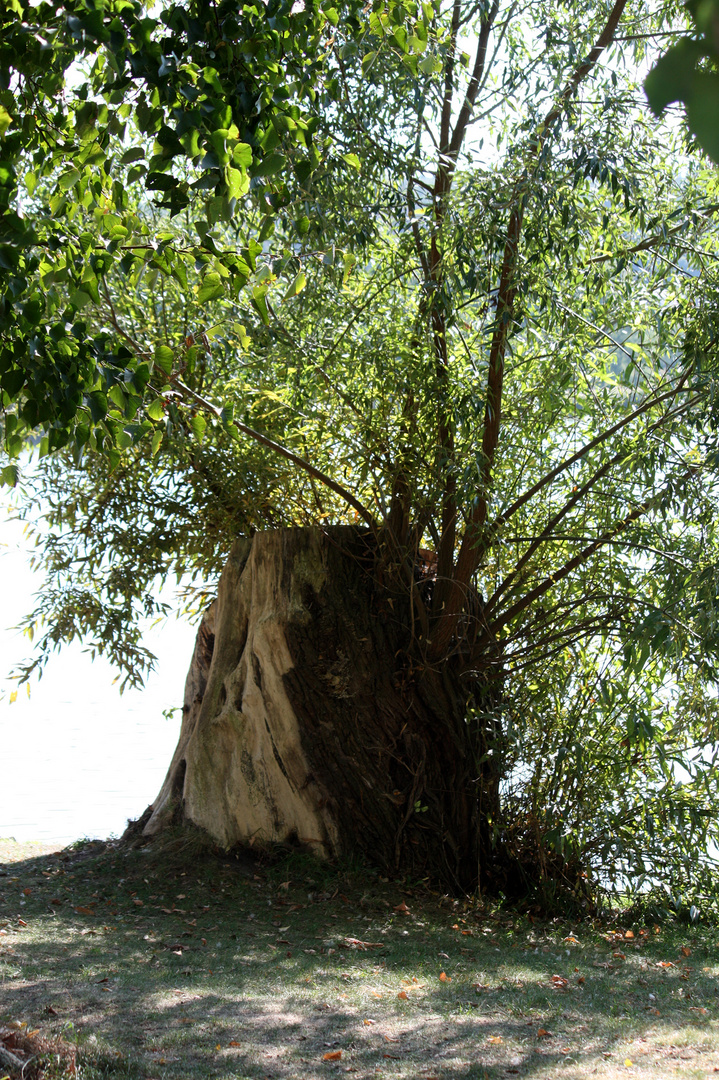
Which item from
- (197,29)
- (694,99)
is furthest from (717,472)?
(694,99)

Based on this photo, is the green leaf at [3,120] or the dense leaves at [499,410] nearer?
the green leaf at [3,120]

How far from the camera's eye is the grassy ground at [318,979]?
270 cm

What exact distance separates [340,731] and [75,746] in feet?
20.5

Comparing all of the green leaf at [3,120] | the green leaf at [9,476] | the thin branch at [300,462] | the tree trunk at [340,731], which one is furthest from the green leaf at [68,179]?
the tree trunk at [340,731]

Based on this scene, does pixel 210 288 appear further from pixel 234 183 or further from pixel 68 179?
pixel 68 179

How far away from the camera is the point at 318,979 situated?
11.4 feet

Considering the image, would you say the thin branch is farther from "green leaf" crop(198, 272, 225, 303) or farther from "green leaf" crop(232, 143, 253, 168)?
"green leaf" crop(232, 143, 253, 168)

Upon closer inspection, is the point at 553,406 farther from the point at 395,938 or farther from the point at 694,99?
the point at 694,99

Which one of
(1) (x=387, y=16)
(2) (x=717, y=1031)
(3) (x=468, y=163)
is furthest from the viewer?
(3) (x=468, y=163)

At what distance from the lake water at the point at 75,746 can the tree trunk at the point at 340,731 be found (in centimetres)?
109

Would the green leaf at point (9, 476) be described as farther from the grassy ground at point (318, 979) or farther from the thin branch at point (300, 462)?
the thin branch at point (300, 462)

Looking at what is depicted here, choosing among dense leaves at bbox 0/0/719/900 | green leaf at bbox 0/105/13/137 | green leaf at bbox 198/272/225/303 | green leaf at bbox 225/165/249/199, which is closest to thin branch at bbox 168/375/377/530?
dense leaves at bbox 0/0/719/900

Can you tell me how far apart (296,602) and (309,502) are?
0.67m

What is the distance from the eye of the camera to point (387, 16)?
2.58 metres
